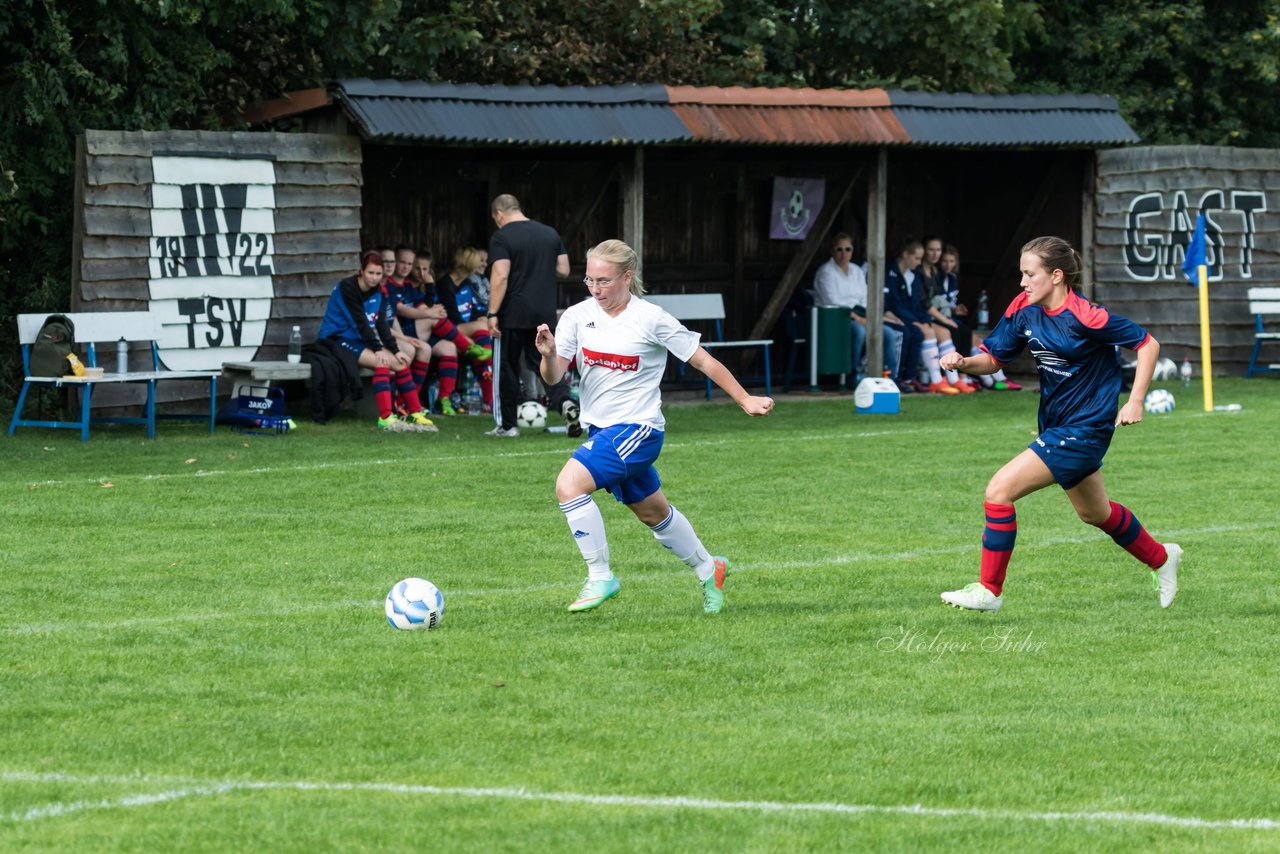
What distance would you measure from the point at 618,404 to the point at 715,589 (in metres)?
0.90

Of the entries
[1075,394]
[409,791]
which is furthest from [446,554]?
[409,791]

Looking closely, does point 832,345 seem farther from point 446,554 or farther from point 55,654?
point 55,654

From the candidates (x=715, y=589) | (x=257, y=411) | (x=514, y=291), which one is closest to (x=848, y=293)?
(x=514, y=291)

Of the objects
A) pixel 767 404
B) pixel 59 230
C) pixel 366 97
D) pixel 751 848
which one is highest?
pixel 366 97

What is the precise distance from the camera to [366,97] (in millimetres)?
16828

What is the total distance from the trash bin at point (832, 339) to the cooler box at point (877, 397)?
2.42 meters

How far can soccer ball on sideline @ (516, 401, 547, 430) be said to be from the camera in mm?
16328

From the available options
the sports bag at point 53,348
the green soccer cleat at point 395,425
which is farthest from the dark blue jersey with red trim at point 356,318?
the sports bag at point 53,348

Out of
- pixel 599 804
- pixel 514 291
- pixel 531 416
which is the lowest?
pixel 599 804

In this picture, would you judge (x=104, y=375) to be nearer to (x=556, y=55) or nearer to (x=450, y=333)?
(x=450, y=333)

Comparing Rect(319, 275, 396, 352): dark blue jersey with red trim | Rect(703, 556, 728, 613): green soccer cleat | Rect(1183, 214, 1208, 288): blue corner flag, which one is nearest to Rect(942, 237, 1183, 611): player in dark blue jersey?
Rect(703, 556, 728, 613): green soccer cleat

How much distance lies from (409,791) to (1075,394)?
3810 millimetres

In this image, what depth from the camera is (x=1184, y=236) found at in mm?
22188

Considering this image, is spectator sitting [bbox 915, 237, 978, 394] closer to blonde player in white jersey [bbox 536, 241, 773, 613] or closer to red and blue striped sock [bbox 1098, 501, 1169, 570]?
red and blue striped sock [bbox 1098, 501, 1169, 570]
